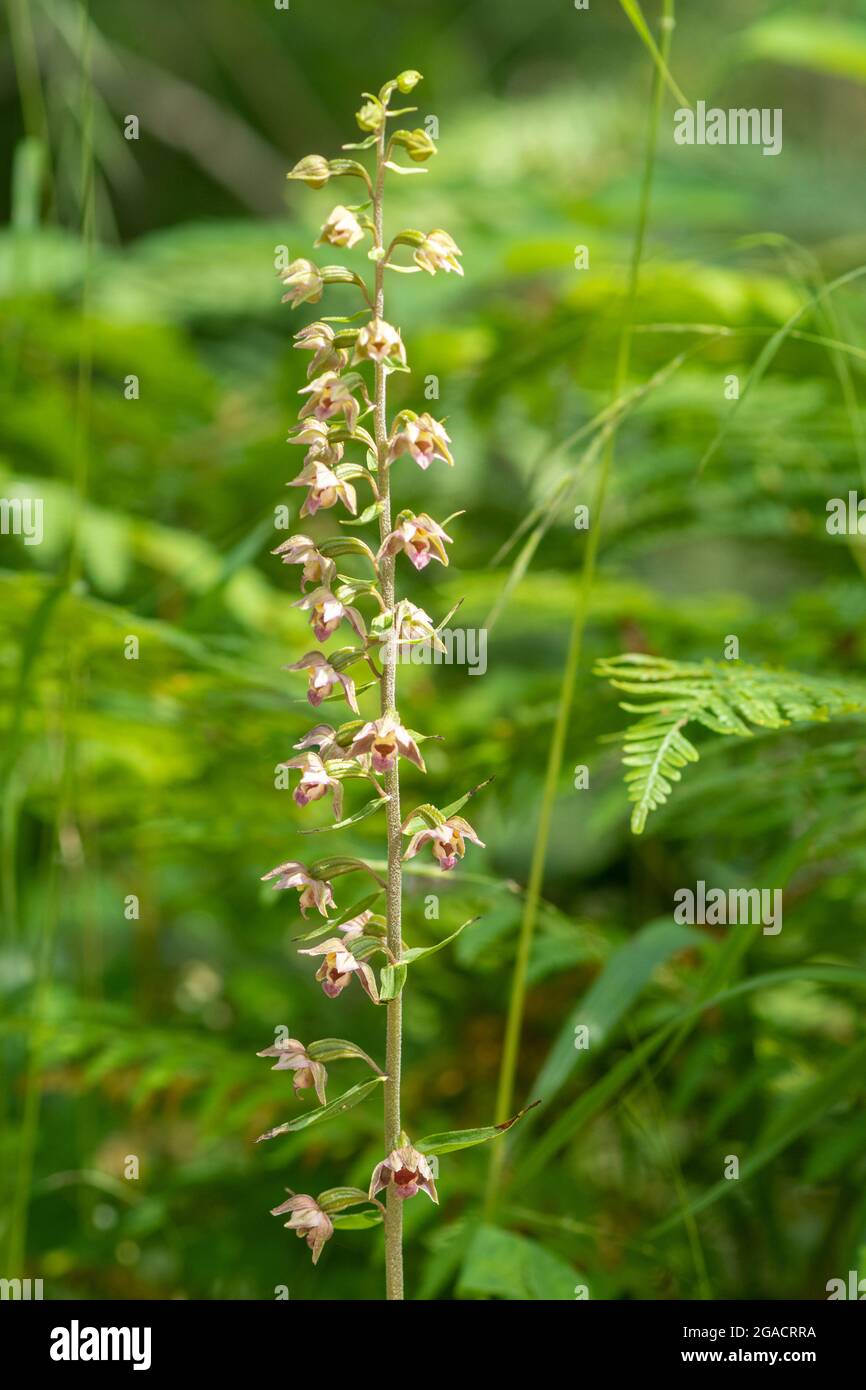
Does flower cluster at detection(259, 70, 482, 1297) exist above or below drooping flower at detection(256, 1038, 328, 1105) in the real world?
above

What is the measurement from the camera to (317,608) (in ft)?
3.58

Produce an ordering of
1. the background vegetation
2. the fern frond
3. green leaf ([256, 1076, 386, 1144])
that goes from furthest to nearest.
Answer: the background vegetation, the fern frond, green leaf ([256, 1076, 386, 1144])

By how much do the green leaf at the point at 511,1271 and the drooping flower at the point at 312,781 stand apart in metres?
0.69

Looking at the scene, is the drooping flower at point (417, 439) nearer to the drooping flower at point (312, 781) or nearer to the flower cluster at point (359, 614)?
the flower cluster at point (359, 614)

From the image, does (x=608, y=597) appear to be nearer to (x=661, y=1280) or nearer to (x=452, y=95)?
(x=661, y=1280)

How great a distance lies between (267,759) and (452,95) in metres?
6.87

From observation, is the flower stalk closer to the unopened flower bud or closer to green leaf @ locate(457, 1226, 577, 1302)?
the unopened flower bud

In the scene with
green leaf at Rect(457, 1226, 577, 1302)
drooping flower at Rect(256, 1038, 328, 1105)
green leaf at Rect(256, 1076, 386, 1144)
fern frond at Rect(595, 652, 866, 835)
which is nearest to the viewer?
green leaf at Rect(256, 1076, 386, 1144)

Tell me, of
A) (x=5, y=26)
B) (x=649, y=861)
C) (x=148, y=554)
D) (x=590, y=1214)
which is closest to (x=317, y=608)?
(x=590, y=1214)

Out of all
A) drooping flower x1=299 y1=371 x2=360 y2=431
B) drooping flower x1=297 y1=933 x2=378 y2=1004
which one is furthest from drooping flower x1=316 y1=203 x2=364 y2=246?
drooping flower x1=297 y1=933 x2=378 y2=1004

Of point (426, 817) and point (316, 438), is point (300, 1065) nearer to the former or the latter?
point (426, 817)

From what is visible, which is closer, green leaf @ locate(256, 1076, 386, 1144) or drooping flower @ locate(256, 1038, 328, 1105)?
green leaf @ locate(256, 1076, 386, 1144)

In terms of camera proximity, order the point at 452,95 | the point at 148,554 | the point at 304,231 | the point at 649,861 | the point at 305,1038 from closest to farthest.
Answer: the point at 305,1038, the point at 649,861, the point at 148,554, the point at 304,231, the point at 452,95

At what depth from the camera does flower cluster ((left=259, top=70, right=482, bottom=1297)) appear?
1.07 m
